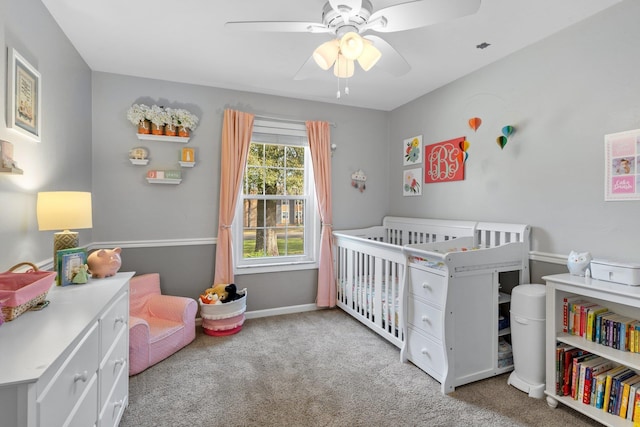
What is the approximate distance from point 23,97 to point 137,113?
1.19m

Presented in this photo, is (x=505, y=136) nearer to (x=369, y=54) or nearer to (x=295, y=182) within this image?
(x=369, y=54)

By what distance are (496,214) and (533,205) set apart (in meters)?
0.30

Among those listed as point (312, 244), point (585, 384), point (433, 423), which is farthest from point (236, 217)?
point (585, 384)

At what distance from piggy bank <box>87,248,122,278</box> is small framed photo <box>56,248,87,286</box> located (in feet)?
0.21

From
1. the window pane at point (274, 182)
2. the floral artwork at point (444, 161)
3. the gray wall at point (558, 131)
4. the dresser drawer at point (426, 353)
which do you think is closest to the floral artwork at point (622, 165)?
the gray wall at point (558, 131)

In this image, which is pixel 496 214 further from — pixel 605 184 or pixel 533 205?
pixel 605 184

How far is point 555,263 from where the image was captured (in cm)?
208

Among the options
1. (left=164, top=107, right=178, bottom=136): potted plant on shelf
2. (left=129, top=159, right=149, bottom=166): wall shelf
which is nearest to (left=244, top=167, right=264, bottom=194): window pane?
(left=164, top=107, right=178, bottom=136): potted plant on shelf

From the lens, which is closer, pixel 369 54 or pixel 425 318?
pixel 369 54

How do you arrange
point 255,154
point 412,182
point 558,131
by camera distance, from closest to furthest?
point 558,131 < point 255,154 < point 412,182

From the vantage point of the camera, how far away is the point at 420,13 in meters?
1.39

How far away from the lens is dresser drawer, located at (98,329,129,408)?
131 centimetres

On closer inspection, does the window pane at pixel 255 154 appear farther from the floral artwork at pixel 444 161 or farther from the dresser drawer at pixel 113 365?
the dresser drawer at pixel 113 365

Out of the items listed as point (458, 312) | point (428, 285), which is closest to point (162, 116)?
point (428, 285)
